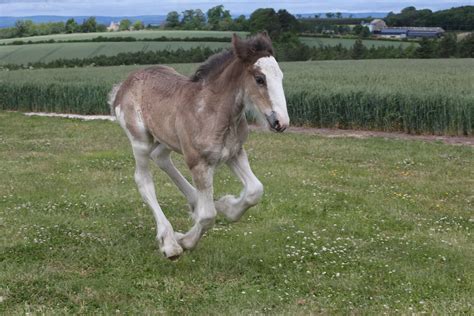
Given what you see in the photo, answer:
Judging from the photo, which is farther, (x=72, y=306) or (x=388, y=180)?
(x=388, y=180)

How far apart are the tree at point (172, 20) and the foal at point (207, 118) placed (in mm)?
83642

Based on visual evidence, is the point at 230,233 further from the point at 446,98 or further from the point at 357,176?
the point at 446,98

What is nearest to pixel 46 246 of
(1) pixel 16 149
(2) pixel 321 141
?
(1) pixel 16 149

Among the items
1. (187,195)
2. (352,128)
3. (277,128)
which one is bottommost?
(352,128)

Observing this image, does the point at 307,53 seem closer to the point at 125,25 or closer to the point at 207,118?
the point at 207,118

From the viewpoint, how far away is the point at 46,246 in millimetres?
7238

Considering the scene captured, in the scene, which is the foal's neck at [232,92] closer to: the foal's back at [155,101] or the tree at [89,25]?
the foal's back at [155,101]

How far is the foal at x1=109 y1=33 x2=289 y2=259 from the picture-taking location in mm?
5344

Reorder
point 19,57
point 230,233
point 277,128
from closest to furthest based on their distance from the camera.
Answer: point 277,128
point 230,233
point 19,57

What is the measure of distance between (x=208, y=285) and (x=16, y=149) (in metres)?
10.5

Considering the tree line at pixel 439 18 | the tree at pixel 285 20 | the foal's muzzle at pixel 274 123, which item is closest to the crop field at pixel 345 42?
the tree at pixel 285 20

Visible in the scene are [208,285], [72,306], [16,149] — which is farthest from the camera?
[16,149]

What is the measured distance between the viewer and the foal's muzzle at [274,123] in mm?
5078

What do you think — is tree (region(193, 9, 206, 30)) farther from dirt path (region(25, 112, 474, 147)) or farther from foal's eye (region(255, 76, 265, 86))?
foal's eye (region(255, 76, 265, 86))
